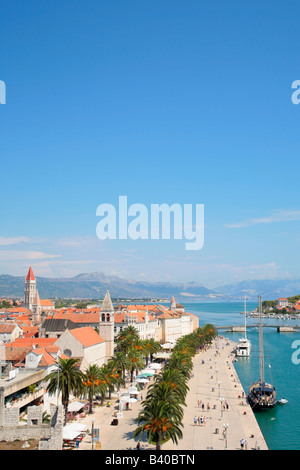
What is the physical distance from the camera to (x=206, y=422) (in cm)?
5184

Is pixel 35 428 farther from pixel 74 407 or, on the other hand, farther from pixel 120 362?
pixel 120 362

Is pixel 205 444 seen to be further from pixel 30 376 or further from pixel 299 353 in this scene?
pixel 299 353

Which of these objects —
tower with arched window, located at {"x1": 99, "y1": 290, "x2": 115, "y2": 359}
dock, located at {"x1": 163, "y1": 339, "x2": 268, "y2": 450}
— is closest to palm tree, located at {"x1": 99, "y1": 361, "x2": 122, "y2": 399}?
dock, located at {"x1": 163, "y1": 339, "x2": 268, "y2": 450}

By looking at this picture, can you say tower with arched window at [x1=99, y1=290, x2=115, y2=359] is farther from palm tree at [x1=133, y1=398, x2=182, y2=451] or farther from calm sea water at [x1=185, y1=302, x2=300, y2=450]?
palm tree at [x1=133, y1=398, x2=182, y2=451]

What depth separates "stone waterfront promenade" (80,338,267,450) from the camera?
141 feet

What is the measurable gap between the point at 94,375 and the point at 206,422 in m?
13.0

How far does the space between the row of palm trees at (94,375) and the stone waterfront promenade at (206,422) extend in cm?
267

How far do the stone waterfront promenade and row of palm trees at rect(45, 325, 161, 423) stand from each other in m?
2.67

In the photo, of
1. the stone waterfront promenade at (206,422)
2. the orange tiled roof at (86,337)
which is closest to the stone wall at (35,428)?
the stone waterfront promenade at (206,422)

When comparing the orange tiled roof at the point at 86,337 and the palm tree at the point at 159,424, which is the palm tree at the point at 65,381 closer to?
the palm tree at the point at 159,424

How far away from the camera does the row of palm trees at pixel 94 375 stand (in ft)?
150

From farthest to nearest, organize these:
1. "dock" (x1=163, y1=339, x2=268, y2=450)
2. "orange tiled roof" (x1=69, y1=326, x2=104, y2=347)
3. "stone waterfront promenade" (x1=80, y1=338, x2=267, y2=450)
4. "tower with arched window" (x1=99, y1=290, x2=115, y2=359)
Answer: "tower with arched window" (x1=99, y1=290, x2=115, y2=359) < "orange tiled roof" (x1=69, y1=326, x2=104, y2=347) < "dock" (x1=163, y1=339, x2=268, y2=450) < "stone waterfront promenade" (x1=80, y1=338, x2=267, y2=450)

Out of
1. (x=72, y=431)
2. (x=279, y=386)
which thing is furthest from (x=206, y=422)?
(x=279, y=386)

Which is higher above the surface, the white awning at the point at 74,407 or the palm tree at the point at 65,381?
the palm tree at the point at 65,381
